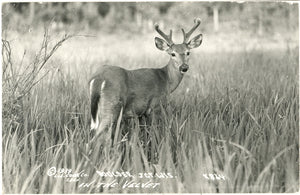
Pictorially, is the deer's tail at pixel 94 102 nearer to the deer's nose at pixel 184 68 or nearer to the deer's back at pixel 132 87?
the deer's back at pixel 132 87

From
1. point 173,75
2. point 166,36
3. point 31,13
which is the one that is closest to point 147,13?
point 166,36

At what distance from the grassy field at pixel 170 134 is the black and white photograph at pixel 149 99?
0.04 feet

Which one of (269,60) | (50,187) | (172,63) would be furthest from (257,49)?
(50,187)

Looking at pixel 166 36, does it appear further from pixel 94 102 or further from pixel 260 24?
pixel 260 24

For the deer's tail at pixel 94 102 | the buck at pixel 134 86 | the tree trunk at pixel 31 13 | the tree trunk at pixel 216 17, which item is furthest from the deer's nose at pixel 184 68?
the tree trunk at pixel 31 13

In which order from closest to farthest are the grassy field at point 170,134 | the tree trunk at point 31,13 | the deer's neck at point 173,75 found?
the grassy field at point 170,134 → the tree trunk at point 31,13 → the deer's neck at point 173,75

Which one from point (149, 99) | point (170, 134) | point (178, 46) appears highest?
point (178, 46)

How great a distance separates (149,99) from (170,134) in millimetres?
947

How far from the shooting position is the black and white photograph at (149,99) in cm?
302

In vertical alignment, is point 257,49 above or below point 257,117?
above

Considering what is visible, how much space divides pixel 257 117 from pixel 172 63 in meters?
1.30

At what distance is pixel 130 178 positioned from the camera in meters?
3.11

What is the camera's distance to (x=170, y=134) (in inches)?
135

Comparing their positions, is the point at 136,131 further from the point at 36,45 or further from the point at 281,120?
the point at 36,45
